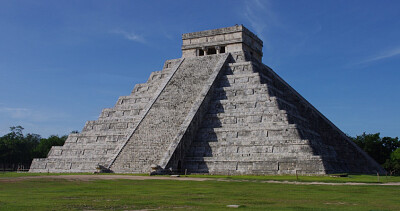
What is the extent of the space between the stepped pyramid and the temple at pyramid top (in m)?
0.09

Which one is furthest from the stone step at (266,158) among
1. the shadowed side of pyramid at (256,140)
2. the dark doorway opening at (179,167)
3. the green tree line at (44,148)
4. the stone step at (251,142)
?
the green tree line at (44,148)

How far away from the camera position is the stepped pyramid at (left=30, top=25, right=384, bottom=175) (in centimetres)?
2455

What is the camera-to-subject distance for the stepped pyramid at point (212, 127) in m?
24.5

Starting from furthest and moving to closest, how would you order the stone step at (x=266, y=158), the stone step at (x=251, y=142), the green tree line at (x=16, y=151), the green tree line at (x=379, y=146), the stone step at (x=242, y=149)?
1. the green tree line at (x=16, y=151)
2. the green tree line at (x=379, y=146)
3. the stone step at (x=251, y=142)
4. the stone step at (x=242, y=149)
5. the stone step at (x=266, y=158)

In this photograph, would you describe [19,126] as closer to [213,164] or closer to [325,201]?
[213,164]

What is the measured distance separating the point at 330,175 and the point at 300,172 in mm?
1655

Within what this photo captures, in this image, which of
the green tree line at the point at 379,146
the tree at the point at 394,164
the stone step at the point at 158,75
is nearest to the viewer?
the tree at the point at 394,164

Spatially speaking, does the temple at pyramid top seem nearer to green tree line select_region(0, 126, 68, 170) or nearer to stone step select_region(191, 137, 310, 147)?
stone step select_region(191, 137, 310, 147)

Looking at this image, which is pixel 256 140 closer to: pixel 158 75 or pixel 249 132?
pixel 249 132

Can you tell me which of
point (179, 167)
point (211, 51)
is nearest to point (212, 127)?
point (179, 167)

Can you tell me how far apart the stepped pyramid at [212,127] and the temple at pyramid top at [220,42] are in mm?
87

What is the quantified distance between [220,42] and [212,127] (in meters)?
Result: 10.7

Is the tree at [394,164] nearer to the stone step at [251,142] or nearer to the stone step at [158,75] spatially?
the stone step at [251,142]

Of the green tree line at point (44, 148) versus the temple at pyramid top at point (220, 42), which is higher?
the temple at pyramid top at point (220, 42)
